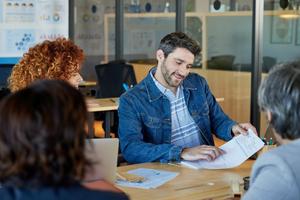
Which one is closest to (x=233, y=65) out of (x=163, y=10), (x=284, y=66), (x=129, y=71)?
(x=129, y=71)

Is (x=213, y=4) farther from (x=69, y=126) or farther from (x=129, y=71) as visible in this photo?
(x=69, y=126)

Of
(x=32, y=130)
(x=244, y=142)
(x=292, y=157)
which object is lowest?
(x=244, y=142)

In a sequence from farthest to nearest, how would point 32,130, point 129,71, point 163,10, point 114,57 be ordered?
point 114,57, point 163,10, point 129,71, point 32,130

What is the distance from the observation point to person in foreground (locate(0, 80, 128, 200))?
1.31 m

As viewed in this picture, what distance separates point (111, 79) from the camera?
6316 millimetres

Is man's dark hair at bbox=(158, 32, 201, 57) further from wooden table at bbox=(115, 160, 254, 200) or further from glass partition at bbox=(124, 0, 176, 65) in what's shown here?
glass partition at bbox=(124, 0, 176, 65)

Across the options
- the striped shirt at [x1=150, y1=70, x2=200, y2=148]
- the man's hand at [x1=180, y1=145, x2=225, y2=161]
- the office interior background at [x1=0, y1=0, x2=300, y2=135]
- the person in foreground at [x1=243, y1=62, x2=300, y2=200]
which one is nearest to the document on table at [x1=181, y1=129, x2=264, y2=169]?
the man's hand at [x1=180, y1=145, x2=225, y2=161]

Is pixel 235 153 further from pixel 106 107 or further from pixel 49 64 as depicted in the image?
pixel 106 107

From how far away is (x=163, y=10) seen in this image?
7969mm

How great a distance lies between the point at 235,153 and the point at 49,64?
1.01 meters

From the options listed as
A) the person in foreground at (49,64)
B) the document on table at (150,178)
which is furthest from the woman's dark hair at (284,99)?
the person in foreground at (49,64)

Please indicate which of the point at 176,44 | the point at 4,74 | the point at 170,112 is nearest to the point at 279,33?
the point at 4,74

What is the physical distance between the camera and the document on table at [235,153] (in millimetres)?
2832

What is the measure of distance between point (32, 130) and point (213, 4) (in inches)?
229
